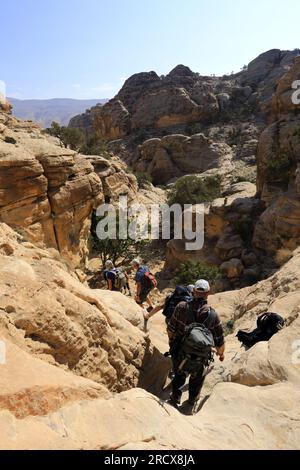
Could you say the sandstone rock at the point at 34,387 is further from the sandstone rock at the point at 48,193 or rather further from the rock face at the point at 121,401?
the sandstone rock at the point at 48,193

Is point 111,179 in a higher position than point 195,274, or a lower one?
higher

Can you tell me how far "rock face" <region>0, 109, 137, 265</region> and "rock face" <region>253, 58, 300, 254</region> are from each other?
928 centimetres

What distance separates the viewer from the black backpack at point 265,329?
6594mm

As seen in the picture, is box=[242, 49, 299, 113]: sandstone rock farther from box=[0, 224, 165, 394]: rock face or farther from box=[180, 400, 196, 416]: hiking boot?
box=[180, 400, 196, 416]: hiking boot

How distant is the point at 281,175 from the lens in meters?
21.5

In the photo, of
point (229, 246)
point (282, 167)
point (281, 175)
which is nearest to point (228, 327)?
point (229, 246)

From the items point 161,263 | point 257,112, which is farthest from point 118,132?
point 161,263

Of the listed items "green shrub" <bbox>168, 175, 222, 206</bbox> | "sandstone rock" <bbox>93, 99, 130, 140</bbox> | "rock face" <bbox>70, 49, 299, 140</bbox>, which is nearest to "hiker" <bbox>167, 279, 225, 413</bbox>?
"green shrub" <bbox>168, 175, 222, 206</bbox>

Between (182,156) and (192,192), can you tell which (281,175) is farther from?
(182,156)

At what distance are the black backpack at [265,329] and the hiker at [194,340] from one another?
1.74 m

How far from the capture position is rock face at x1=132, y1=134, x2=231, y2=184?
43250 mm

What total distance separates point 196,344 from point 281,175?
18.9 meters

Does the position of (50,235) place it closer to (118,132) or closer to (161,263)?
(161,263)

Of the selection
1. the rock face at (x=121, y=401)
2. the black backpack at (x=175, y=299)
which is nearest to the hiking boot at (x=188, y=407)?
the rock face at (x=121, y=401)
